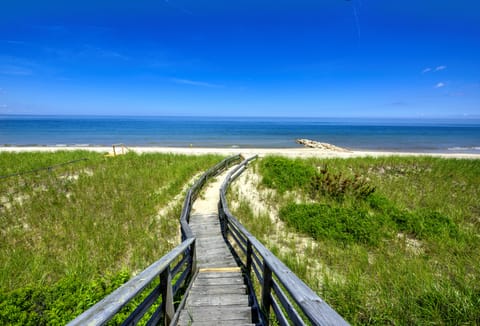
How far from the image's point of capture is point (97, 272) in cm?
501

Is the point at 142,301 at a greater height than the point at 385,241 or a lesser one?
greater

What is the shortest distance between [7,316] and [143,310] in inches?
106

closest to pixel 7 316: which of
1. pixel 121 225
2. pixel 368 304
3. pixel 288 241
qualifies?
pixel 121 225

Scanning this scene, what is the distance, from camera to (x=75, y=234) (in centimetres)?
645

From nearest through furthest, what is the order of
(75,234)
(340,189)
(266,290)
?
(266,290) < (75,234) < (340,189)

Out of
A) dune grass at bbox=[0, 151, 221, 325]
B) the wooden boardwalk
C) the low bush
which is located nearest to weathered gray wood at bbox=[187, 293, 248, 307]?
the wooden boardwalk

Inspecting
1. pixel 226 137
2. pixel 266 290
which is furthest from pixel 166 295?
pixel 226 137

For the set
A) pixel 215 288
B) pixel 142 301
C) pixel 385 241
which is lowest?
pixel 385 241

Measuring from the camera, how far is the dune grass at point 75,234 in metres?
3.33

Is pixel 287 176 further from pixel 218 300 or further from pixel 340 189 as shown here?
pixel 218 300

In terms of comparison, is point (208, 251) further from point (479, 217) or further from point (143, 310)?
point (479, 217)

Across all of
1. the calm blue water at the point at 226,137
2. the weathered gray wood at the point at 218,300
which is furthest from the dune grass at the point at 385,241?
the calm blue water at the point at 226,137

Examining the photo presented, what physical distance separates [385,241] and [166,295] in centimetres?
681

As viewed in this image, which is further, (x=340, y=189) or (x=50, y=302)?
(x=340, y=189)
